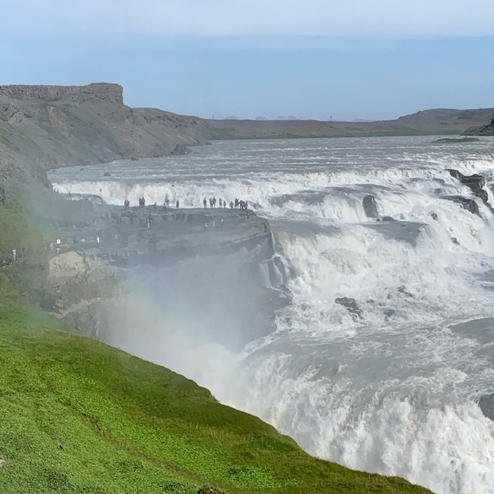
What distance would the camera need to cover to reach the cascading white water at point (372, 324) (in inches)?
699

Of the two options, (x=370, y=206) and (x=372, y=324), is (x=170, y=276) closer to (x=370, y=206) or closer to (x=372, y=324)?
(x=372, y=324)

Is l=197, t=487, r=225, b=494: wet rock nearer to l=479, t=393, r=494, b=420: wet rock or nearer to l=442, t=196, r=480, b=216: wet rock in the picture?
l=479, t=393, r=494, b=420: wet rock

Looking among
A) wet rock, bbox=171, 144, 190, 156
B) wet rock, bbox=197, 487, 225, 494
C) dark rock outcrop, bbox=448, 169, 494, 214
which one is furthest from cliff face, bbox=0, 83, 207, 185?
wet rock, bbox=197, 487, 225, 494

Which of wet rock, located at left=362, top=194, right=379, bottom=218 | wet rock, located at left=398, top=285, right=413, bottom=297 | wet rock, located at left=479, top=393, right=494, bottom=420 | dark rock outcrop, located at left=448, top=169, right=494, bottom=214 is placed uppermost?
dark rock outcrop, located at left=448, top=169, right=494, bottom=214

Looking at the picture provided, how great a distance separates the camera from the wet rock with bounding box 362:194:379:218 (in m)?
41.4

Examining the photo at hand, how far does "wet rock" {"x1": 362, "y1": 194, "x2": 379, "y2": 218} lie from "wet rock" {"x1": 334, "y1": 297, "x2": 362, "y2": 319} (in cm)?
1362

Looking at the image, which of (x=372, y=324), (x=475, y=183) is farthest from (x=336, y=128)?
(x=372, y=324)

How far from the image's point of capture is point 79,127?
8438 centimetres

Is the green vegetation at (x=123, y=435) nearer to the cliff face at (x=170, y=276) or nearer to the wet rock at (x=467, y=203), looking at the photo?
the cliff face at (x=170, y=276)

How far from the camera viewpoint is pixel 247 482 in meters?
12.6

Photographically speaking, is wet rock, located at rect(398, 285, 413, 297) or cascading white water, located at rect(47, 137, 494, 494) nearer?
cascading white water, located at rect(47, 137, 494, 494)

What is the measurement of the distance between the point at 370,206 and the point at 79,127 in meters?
53.1

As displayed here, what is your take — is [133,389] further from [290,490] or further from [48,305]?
[48,305]

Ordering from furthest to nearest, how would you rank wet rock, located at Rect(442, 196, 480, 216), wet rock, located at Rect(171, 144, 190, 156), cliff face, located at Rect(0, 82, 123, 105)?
wet rock, located at Rect(171, 144, 190, 156)
cliff face, located at Rect(0, 82, 123, 105)
wet rock, located at Rect(442, 196, 480, 216)
